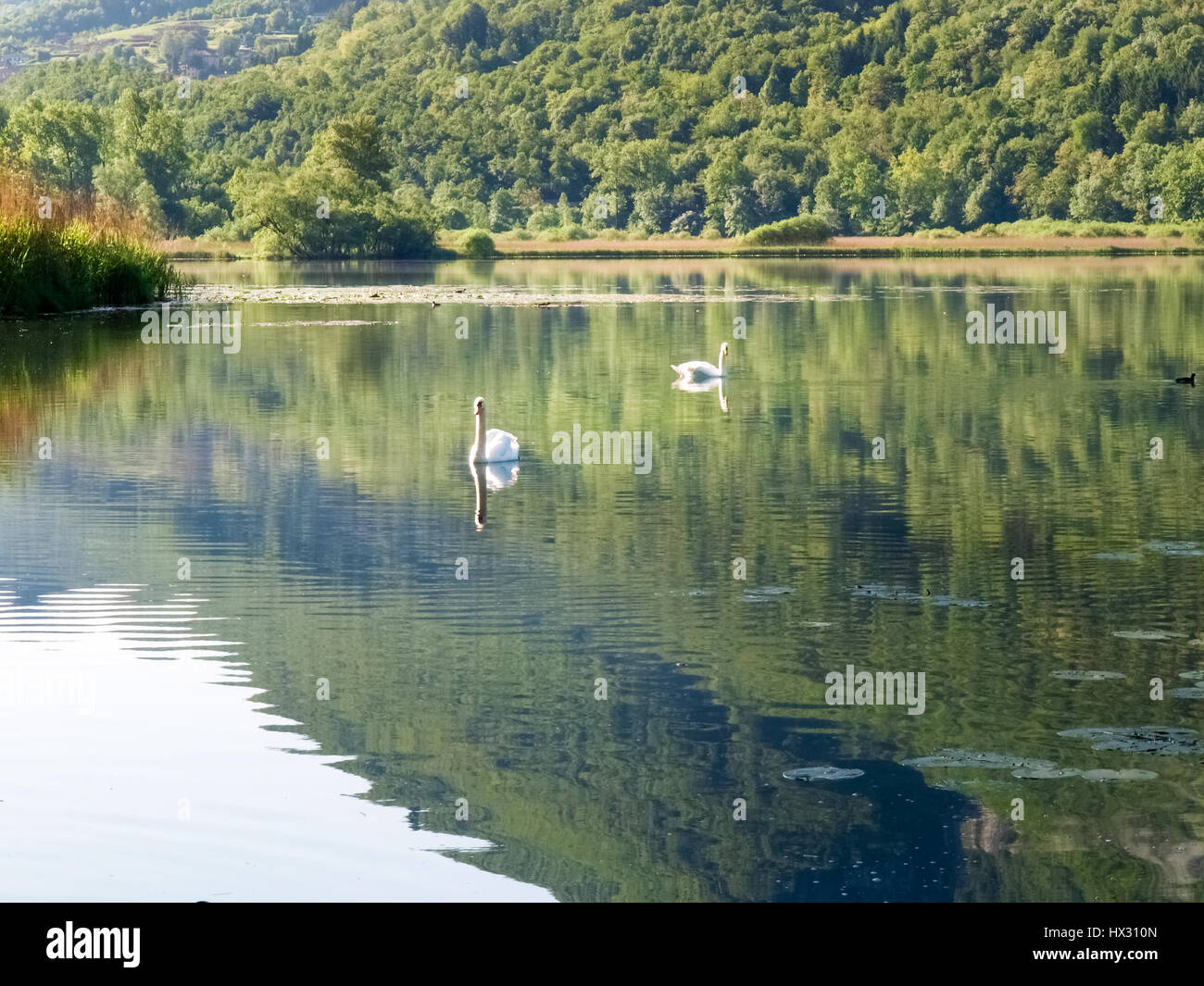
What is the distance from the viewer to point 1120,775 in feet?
26.3

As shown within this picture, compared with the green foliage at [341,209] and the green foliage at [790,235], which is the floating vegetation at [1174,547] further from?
the green foliage at [790,235]

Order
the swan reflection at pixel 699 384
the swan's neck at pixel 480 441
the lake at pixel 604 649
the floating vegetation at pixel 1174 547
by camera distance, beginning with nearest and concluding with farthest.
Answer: the lake at pixel 604 649
the floating vegetation at pixel 1174 547
the swan's neck at pixel 480 441
the swan reflection at pixel 699 384

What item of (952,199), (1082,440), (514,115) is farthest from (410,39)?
(1082,440)

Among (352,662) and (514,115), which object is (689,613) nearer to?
(352,662)

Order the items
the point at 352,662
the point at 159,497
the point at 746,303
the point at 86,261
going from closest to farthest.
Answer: the point at 352,662 → the point at 159,497 → the point at 86,261 → the point at 746,303

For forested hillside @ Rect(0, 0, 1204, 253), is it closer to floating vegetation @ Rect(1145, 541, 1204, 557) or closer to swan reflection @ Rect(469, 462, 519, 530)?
swan reflection @ Rect(469, 462, 519, 530)

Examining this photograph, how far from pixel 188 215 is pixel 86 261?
2858 inches

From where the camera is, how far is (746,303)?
46.7 m

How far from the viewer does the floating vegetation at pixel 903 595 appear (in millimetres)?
11297

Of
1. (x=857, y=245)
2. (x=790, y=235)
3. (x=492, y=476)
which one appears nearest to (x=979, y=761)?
(x=492, y=476)

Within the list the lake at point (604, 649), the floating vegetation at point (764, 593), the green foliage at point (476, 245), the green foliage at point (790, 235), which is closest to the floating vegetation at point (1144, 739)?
the lake at point (604, 649)

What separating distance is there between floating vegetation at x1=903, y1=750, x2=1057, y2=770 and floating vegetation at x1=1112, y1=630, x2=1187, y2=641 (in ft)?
7.85

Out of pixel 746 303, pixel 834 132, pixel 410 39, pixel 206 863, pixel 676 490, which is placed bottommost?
pixel 206 863

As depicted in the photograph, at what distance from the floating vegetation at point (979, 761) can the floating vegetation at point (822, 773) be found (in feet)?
0.94
